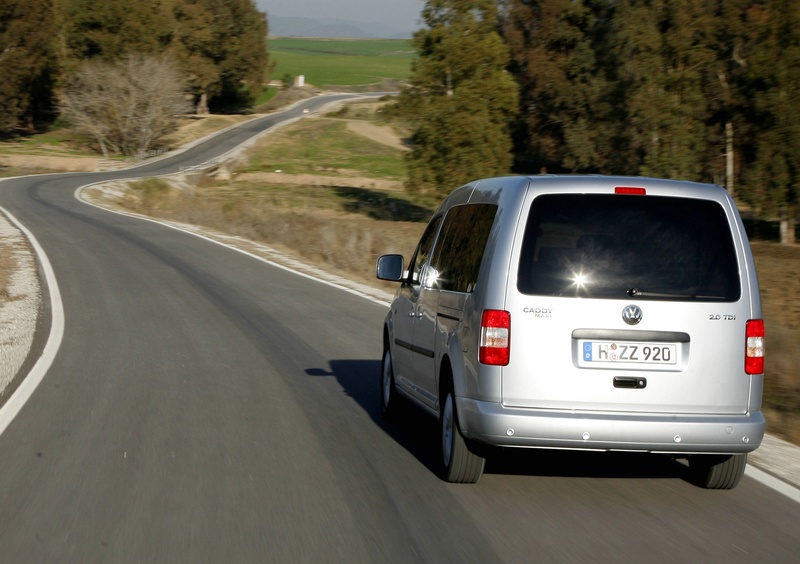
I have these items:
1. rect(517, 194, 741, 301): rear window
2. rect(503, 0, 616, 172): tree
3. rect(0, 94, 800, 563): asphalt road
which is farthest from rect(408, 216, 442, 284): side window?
rect(503, 0, 616, 172): tree

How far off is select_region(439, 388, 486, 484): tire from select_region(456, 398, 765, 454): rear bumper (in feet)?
1.44

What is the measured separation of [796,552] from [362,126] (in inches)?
3543

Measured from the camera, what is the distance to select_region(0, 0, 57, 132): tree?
7869 cm

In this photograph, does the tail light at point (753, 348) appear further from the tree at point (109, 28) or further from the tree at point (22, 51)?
the tree at point (109, 28)

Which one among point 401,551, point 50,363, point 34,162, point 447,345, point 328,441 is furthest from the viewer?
point 34,162

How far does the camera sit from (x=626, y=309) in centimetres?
589

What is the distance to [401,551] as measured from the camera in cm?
513

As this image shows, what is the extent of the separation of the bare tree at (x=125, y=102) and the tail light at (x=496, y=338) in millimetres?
74604

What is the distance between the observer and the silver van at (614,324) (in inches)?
231

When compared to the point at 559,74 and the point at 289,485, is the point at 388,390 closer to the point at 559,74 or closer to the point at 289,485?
the point at 289,485

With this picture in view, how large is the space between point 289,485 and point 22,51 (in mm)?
79937

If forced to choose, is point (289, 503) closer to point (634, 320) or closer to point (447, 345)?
point (447, 345)

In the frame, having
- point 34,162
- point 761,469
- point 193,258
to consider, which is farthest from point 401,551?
point 34,162

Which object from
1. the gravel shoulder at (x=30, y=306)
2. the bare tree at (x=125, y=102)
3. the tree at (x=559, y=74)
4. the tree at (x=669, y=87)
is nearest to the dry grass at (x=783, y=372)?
the gravel shoulder at (x=30, y=306)
